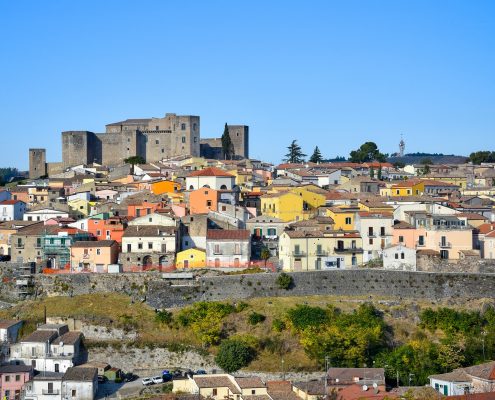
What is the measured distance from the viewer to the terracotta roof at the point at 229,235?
1868 inches

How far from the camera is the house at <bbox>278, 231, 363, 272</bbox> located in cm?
4700

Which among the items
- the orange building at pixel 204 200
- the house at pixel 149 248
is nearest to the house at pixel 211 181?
the orange building at pixel 204 200

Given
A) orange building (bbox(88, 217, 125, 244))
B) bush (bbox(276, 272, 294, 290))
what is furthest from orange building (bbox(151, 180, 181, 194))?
bush (bbox(276, 272, 294, 290))

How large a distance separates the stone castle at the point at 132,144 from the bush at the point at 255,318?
137ft

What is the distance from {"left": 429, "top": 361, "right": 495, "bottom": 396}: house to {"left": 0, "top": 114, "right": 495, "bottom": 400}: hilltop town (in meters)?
0.07

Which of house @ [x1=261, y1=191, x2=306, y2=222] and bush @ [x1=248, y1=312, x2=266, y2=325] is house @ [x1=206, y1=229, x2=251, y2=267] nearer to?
bush @ [x1=248, y1=312, x2=266, y2=325]

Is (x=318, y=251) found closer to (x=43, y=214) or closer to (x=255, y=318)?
(x=255, y=318)

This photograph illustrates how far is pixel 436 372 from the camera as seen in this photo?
3912cm

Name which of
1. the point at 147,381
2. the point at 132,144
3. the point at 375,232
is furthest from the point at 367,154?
the point at 147,381

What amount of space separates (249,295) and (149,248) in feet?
19.8

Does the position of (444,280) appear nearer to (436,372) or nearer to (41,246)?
(436,372)

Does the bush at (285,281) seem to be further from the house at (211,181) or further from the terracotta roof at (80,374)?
the house at (211,181)

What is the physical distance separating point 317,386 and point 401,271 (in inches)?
398

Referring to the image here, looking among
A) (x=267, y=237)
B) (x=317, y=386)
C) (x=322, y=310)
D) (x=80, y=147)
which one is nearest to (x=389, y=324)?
(x=322, y=310)
